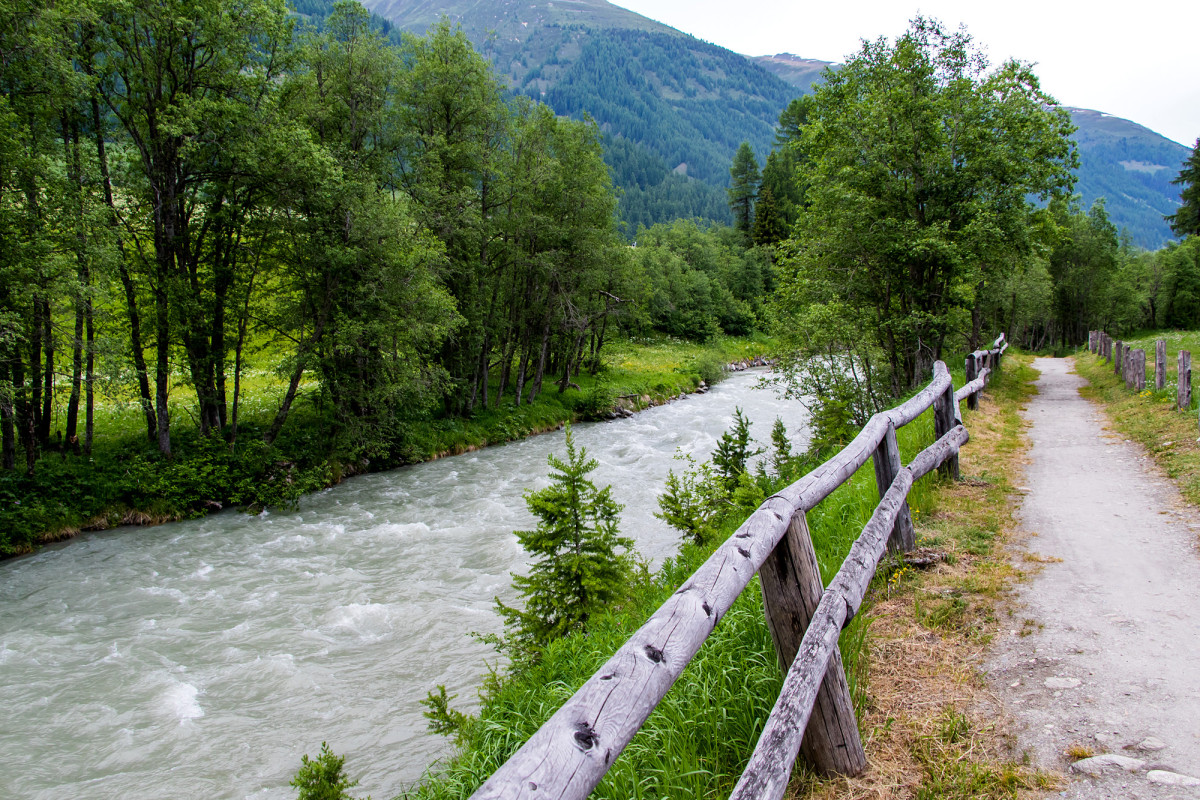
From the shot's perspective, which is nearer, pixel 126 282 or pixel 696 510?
pixel 696 510

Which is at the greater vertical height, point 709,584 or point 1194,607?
point 709,584

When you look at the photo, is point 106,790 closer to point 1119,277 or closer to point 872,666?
point 872,666

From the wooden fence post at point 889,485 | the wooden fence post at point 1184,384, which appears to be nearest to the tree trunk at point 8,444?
the wooden fence post at point 889,485

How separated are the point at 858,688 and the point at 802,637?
3.06ft

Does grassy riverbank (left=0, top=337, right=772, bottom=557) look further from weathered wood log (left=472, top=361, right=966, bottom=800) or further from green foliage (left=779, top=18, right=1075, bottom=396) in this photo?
weathered wood log (left=472, top=361, right=966, bottom=800)

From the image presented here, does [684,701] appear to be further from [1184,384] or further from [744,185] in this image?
[744,185]

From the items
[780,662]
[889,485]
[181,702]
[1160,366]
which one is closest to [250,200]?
[181,702]

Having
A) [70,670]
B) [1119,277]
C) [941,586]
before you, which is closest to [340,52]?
[70,670]

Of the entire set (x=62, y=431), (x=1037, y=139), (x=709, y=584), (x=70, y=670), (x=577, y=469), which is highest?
(x=1037, y=139)

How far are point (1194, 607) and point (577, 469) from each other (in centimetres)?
533

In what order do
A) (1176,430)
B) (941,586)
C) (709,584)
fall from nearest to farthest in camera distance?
(709,584)
(941,586)
(1176,430)

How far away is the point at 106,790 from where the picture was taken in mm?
6723

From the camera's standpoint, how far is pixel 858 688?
355 cm

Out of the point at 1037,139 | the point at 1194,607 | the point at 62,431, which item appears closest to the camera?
the point at 1194,607
